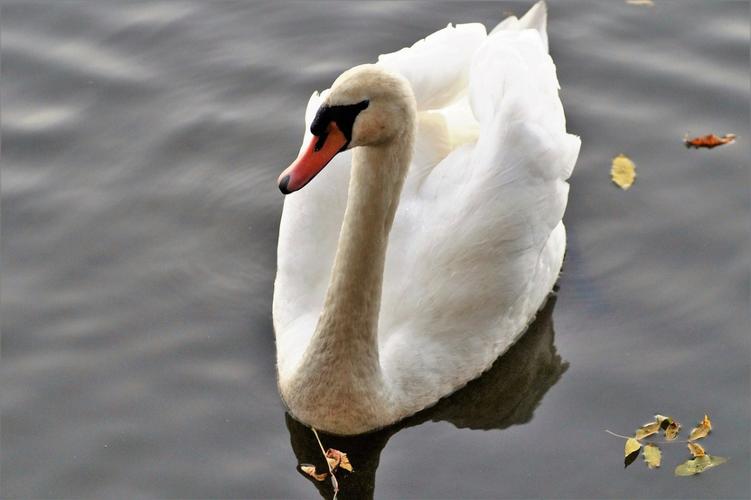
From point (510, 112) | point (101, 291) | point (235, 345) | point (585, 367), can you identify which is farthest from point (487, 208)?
point (101, 291)

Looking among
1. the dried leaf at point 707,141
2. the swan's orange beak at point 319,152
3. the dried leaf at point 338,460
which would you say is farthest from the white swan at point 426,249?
the dried leaf at point 707,141

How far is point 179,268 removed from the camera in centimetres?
894

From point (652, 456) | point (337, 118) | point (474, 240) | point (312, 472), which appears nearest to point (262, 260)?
point (474, 240)

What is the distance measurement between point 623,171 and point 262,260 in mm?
2839

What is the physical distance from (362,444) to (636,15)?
18.6 feet

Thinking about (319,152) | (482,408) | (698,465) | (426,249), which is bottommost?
(698,465)

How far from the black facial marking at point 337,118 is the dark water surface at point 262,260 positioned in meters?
1.91

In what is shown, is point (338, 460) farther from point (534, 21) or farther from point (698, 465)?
point (534, 21)

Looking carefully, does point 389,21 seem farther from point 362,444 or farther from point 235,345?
point 362,444

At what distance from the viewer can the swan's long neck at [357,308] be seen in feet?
22.8

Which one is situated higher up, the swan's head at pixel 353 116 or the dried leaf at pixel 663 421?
the swan's head at pixel 353 116

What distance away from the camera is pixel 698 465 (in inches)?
297

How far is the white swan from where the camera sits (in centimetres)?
731

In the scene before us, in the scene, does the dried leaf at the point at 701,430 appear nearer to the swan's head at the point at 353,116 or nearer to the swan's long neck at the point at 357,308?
the swan's long neck at the point at 357,308
